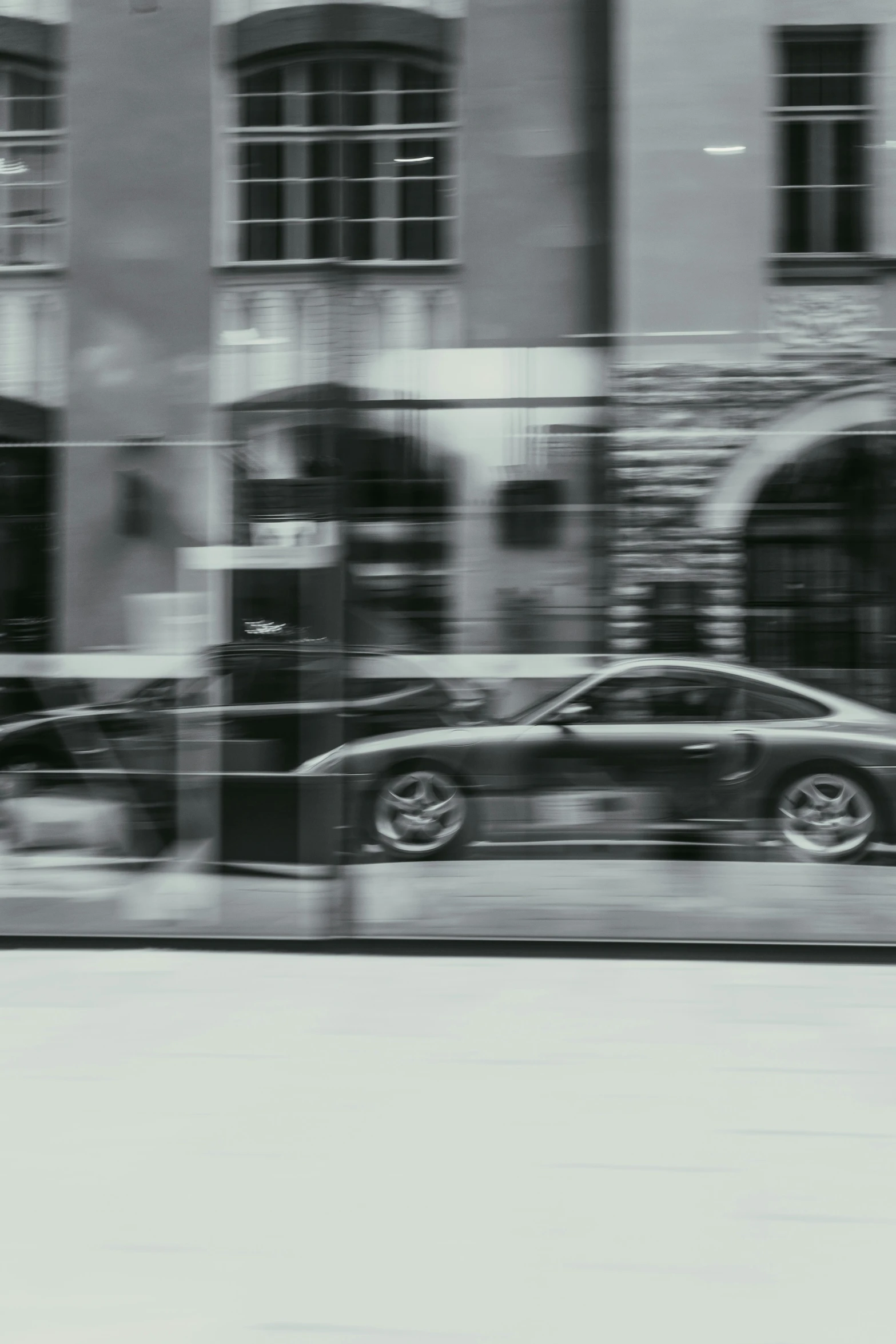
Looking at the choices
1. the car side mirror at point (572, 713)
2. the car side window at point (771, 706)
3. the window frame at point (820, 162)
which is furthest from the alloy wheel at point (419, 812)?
the window frame at point (820, 162)

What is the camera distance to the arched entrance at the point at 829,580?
595 centimetres

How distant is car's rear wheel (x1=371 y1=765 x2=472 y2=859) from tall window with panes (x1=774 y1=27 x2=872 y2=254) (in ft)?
8.20

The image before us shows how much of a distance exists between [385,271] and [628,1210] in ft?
13.1

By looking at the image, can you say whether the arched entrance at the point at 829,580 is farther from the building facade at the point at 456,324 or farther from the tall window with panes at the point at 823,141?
the tall window with panes at the point at 823,141

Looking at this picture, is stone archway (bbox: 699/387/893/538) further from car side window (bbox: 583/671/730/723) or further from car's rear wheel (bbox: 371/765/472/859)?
car's rear wheel (bbox: 371/765/472/859)

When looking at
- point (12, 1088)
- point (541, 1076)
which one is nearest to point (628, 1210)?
point (541, 1076)

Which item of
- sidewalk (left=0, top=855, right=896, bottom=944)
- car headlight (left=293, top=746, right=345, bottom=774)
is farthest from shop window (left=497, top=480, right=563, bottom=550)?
sidewalk (left=0, top=855, right=896, bottom=944)

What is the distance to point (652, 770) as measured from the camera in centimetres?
604

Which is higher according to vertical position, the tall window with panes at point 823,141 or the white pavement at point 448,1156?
the tall window with panes at point 823,141

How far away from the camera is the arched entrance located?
234 inches

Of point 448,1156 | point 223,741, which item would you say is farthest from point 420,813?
point 448,1156

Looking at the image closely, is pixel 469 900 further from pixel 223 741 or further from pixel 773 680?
pixel 773 680

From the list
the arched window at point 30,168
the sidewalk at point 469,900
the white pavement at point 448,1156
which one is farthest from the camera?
the arched window at point 30,168

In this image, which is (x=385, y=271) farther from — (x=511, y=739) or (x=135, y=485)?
(x=511, y=739)
